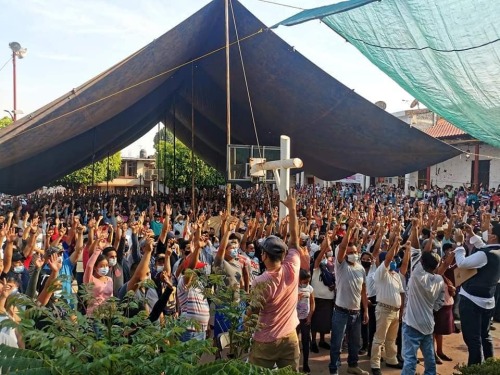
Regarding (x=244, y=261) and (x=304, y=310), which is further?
(x=244, y=261)

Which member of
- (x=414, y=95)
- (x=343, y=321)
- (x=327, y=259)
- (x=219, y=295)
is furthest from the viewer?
(x=327, y=259)

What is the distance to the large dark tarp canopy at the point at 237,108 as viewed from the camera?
369 inches

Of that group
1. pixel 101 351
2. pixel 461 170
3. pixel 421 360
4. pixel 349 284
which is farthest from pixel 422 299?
pixel 461 170

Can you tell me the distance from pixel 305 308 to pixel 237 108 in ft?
35.7

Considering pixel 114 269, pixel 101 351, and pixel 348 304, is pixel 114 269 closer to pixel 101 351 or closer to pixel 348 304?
pixel 348 304

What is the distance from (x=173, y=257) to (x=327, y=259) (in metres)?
2.09

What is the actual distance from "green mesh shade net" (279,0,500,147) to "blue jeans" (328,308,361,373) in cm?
259

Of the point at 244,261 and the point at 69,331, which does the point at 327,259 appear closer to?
the point at 244,261

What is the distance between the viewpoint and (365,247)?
713 cm

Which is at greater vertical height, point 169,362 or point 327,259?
point 169,362

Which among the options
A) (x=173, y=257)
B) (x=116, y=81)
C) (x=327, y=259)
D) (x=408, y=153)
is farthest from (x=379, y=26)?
(x=408, y=153)

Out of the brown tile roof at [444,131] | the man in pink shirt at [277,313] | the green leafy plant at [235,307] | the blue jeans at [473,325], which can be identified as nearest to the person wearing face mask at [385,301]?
the blue jeans at [473,325]

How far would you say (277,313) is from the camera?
3252 millimetres

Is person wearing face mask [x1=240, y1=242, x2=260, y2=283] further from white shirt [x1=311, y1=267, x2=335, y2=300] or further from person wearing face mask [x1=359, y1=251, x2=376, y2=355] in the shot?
person wearing face mask [x1=359, y1=251, x2=376, y2=355]
